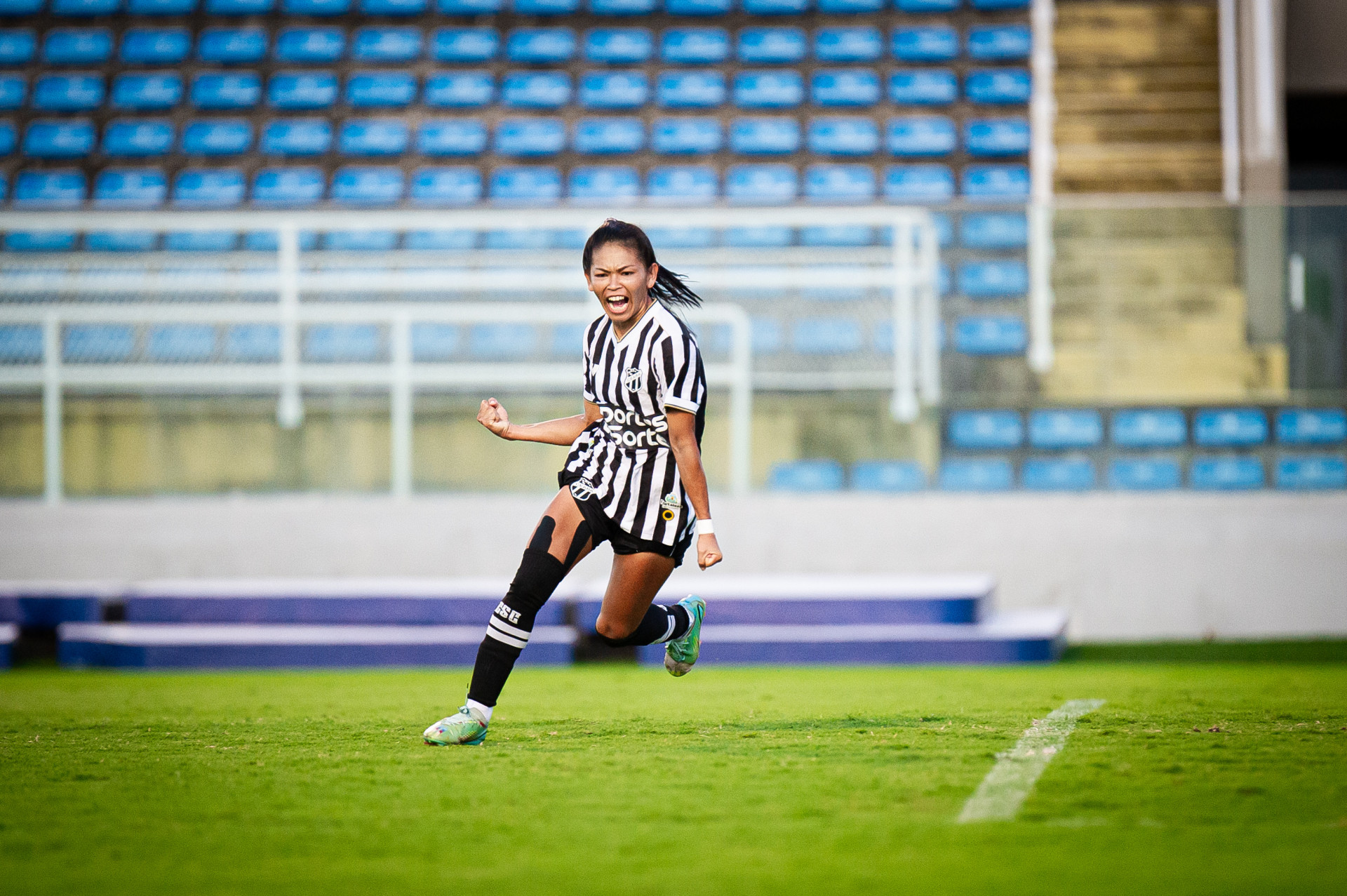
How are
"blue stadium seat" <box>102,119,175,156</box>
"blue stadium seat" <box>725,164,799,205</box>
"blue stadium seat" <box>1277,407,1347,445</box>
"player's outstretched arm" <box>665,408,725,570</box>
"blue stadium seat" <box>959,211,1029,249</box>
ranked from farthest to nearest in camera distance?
"blue stadium seat" <box>102,119,175,156</box>, "blue stadium seat" <box>725,164,799,205</box>, "blue stadium seat" <box>959,211,1029,249</box>, "blue stadium seat" <box>1277,407,1347,445</box>, "player's outstretched arm" <box>665,408,725,570</box>

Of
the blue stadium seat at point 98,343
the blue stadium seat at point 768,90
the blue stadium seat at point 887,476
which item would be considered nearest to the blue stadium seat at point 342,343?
the blue stadium seat at point 98,343

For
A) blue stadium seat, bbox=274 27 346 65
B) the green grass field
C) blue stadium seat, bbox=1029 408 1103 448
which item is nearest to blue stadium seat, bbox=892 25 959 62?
blue stadium seat, bbox=274 27 346 65

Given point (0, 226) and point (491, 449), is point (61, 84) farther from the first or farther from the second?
point (491, 449)

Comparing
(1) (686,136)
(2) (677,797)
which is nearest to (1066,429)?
(1) (686,136)

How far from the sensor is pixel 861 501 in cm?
960

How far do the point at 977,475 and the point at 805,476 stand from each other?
1016mm

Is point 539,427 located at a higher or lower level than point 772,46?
lower

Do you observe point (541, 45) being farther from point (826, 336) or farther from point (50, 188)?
point (826, 336)

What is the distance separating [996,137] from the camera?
1402 centimetres

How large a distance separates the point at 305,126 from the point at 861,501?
767 centimetres

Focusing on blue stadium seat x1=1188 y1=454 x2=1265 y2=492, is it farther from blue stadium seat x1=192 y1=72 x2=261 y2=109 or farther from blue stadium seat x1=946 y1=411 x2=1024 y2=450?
blue stadium seat x1=192 y1=72 x2=261 y2=109

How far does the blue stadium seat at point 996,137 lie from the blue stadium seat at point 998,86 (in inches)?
10.0

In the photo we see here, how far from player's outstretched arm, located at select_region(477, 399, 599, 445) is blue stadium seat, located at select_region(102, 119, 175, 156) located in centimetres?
1086

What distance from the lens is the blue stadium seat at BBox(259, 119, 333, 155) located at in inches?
575
